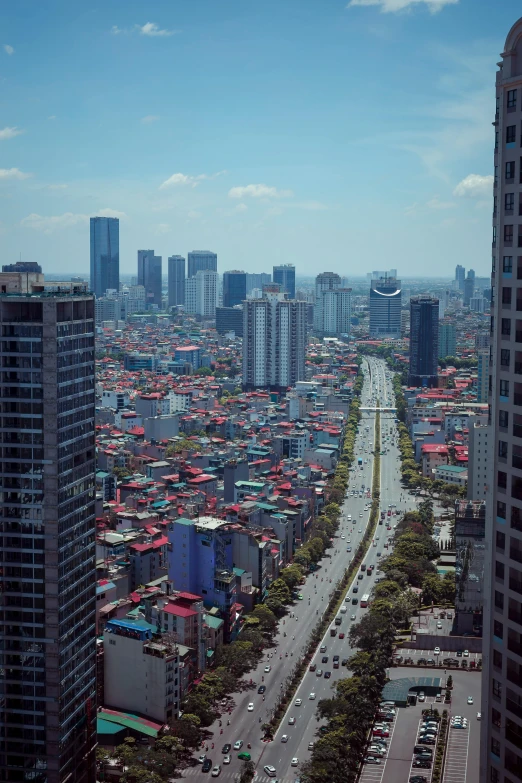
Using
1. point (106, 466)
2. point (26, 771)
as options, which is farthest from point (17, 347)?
point (106, 466)

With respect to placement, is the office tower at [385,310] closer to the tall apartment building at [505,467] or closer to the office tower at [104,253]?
the office tower at [104,253]

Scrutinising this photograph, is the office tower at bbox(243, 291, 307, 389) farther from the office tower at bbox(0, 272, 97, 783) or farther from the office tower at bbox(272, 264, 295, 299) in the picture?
the office tower at bbox(272, 264, 295, 299)

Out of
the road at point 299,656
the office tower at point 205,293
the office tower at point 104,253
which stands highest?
the office tower at point 104,253

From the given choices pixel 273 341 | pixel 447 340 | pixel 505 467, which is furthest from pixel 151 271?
pixel 505 467

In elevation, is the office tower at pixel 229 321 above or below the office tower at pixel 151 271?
below

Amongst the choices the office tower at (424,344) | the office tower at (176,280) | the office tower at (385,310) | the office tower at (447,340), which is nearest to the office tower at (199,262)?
the office tower at (176,280)

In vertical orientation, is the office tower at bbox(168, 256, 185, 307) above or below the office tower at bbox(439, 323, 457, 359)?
above

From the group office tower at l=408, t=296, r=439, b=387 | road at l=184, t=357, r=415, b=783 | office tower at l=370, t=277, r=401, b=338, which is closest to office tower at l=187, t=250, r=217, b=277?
office tower at l=370, t=277, r=401, b=338
